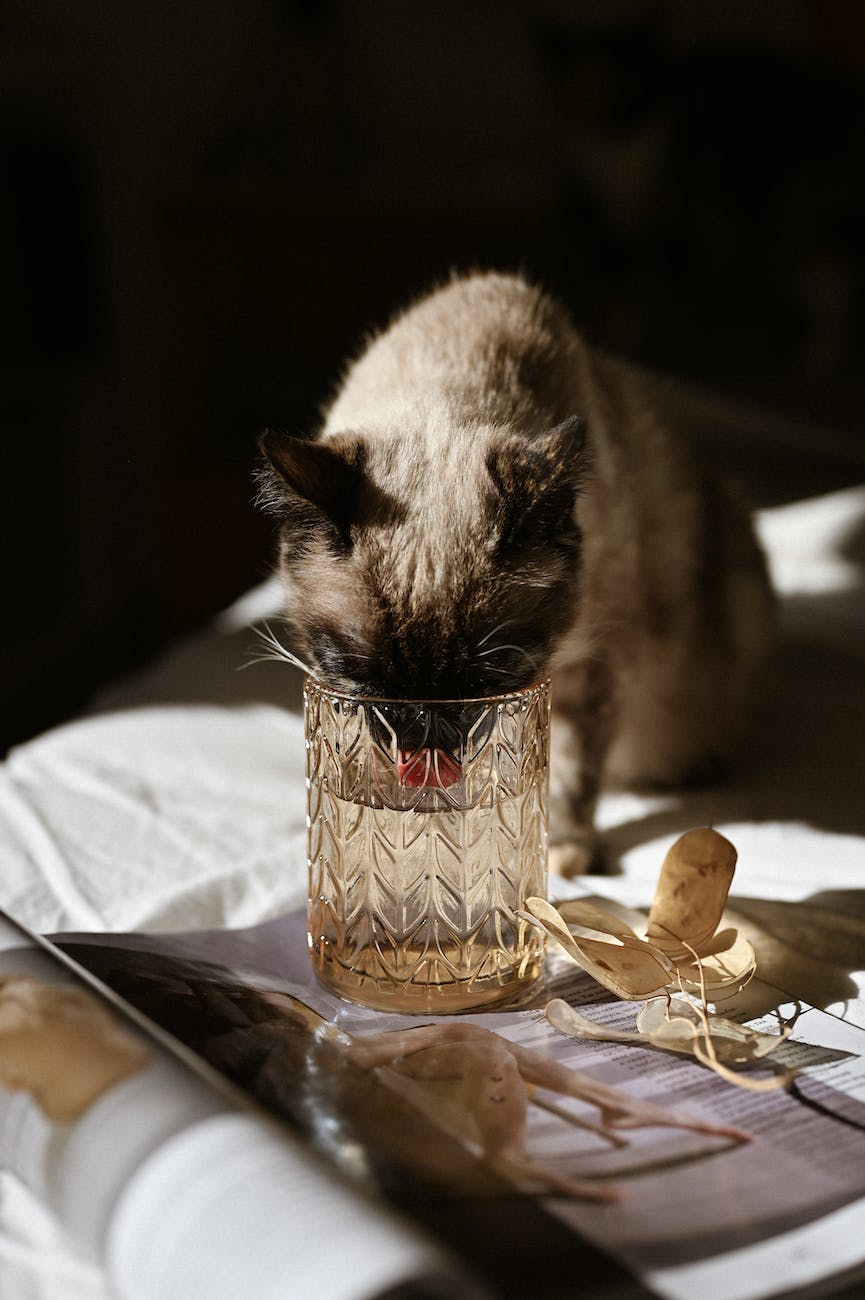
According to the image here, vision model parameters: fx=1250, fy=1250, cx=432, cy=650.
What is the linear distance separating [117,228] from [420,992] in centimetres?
258

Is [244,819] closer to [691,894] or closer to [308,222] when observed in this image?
[691,894]

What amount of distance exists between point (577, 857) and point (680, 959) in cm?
30

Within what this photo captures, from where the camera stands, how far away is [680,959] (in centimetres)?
92

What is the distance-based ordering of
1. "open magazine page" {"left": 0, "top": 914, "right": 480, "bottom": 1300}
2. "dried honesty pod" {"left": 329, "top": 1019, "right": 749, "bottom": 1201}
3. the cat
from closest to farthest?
"open magazine page" {"left": 0, "top": 914, "right": 480, "bottom": 1300}
"dried honesty pod" {"left": 329, "top": 1019, "right": 749, "bottom": 1201}
the cat

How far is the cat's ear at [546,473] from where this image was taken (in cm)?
96

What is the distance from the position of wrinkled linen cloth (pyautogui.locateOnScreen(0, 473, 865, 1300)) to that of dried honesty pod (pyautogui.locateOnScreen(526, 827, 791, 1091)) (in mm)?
78

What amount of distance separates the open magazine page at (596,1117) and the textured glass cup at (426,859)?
0.10ft

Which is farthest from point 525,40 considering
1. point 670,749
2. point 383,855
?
point 383,855

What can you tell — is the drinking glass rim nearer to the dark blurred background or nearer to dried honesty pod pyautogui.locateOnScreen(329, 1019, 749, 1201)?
dried honesty pod pyautogui.locateOnScreen(329, 1019, 749, 1201)

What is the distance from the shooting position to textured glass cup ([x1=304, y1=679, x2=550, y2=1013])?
0.90 meters

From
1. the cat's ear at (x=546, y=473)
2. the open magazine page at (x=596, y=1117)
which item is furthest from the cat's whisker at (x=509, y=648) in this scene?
the open magazine page at (x=596, y=1117)

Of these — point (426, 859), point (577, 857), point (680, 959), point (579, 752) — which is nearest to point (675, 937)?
point (680, 959)

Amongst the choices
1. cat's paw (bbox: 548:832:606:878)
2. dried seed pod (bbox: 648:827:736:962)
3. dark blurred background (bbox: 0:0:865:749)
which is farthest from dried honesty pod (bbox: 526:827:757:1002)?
dark blurred background (bbox: 0:0:865:749)

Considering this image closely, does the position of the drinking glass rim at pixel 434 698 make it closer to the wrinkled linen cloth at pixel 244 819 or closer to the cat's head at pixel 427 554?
the cat's head at pixel 427 554
